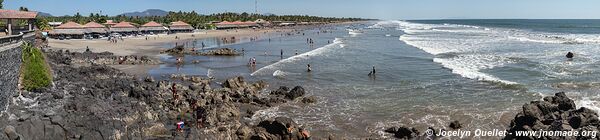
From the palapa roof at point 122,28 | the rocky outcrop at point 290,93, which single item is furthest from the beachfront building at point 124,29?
the rocky outcrop at point 290,93

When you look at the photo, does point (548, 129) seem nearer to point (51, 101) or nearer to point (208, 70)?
point (51, 101)

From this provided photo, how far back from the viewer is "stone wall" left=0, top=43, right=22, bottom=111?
18.2 m

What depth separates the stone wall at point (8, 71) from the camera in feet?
59.9

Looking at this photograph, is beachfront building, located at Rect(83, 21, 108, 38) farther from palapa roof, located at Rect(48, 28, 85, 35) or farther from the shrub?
the shrub

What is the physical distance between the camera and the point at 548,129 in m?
15.2

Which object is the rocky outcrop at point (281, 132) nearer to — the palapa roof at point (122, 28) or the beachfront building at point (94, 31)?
the beachfront building at point (94, 31)

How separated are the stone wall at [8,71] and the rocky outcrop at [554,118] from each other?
707 inches

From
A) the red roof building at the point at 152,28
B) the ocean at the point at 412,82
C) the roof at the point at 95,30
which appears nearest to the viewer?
the ocean at the point at 412,82

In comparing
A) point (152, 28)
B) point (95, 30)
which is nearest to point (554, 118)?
point (95, 30)

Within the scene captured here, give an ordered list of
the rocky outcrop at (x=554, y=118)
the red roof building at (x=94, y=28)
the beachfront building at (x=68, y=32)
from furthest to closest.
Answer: the red roof building at (x=94, y=28) → the beachfront building at (x=68, y=32) → the rocky outcrop at (x=554, y=118)

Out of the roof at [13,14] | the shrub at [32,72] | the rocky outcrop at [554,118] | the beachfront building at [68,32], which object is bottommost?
the rocky outcrop at [554,118]

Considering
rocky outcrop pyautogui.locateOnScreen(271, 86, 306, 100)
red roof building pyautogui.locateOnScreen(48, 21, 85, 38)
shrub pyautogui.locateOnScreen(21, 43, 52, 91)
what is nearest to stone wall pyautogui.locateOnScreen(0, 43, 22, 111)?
shrub pyautogui.locateOnScreen(21, 43, 52, 91)

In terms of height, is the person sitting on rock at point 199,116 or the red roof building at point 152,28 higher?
the red roof building at point 152,28

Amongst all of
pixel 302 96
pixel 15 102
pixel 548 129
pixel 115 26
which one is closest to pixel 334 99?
pixel 302 96
